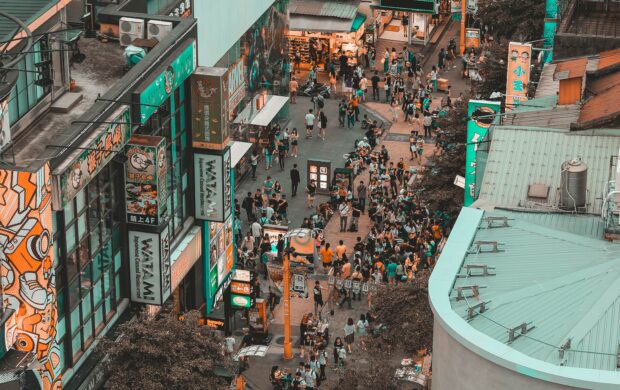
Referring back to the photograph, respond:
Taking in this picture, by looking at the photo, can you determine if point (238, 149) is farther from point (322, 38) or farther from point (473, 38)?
point (473, 38)

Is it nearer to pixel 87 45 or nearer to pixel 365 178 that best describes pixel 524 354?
pixel 87 45

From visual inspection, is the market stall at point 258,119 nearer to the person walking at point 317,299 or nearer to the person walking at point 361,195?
the person walking at point 361,195

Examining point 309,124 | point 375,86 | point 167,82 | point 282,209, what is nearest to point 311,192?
point 282,209

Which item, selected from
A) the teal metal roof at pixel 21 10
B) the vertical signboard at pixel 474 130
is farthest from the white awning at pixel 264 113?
the teal metal roof at pixel 21 10

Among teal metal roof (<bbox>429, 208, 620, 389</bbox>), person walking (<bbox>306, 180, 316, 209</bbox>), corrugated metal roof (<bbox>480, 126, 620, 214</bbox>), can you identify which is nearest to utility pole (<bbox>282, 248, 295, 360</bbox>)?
corrugated metal roof (<bbox>480, 126, 620, 214</bbox>)

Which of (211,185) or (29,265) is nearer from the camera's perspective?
(29,265)
